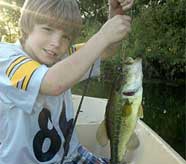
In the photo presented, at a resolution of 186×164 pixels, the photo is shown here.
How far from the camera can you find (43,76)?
1879mm

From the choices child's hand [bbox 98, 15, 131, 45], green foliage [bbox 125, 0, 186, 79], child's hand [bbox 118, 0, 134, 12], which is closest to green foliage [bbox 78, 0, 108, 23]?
green foliage [bbox 125, 0, 186, 79]

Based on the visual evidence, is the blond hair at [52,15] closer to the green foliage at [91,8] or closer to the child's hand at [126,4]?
the child's hand at [126,4]

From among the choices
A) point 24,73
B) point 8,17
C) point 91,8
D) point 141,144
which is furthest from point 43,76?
point 8,17

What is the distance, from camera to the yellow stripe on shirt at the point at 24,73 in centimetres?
190

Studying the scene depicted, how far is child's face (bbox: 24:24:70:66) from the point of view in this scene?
2.04m

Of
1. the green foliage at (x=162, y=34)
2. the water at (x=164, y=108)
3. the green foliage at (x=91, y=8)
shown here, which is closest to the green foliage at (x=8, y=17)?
the green foliage at (x=91, y=8)

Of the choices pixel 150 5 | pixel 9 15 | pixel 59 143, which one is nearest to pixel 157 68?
pixel 150 5

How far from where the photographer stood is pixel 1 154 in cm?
215

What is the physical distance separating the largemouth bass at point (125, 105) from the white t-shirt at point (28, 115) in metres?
0.28

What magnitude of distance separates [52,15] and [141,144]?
151 cm

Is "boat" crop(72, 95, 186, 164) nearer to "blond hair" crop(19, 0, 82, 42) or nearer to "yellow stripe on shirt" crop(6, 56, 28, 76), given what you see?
"blond hair" crop(19, 0, 82, 42)

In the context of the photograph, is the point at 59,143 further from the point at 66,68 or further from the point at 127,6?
the point at 127,6

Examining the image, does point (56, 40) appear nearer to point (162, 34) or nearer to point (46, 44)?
point (46, 44)

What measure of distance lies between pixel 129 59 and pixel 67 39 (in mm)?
313
